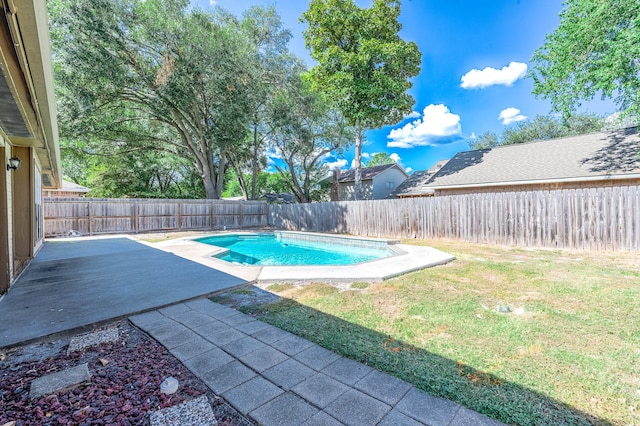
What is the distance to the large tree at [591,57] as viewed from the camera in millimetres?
7504

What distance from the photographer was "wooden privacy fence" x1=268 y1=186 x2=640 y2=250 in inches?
254

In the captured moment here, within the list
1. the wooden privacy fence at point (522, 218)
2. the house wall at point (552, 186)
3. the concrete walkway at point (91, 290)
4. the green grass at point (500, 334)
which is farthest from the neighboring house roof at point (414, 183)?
the concrete walkway at point (91, 290)

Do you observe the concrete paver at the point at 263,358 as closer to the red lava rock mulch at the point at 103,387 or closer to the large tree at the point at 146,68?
the red lava rock mulch at the point at 103,387

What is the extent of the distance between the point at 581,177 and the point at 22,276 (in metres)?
14.9

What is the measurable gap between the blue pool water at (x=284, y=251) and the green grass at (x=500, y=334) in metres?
3.66

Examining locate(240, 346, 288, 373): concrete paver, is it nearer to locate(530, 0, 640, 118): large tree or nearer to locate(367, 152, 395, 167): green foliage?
locate(530, 0, 640, 118): large tree

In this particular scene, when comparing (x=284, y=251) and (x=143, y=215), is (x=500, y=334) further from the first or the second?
(x=143, y=215)

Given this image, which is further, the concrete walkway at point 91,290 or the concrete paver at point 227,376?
the concrete walkway at point 91,290

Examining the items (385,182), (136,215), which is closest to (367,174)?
(385,182)

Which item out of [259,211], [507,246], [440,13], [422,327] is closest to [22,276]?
[422,327]

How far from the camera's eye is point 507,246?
782 cm

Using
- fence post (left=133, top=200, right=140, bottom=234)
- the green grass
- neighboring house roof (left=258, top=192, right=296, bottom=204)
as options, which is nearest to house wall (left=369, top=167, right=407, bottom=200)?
neighboring house roof (left=258, top=192, right=296, bottom=204)

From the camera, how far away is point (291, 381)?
1855 millimetres

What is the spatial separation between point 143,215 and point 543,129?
32033 mm
